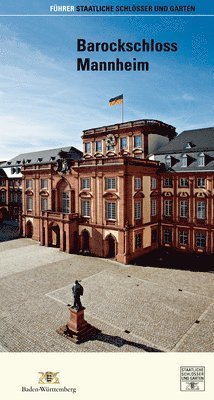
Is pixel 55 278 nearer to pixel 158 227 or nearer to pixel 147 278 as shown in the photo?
→ pixel 147 278

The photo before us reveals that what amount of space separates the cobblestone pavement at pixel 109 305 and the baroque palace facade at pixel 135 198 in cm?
364

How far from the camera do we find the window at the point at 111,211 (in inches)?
1129

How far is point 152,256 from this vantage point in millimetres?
30078

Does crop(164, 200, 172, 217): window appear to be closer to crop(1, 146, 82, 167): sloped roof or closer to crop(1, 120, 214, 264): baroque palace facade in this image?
crop(1, 120, 214, 264): baroque palace facade

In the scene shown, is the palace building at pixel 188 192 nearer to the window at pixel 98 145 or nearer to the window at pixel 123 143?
the window at pixel 123 143

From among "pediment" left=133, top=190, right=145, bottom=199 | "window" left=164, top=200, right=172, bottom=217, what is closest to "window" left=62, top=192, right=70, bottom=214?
"pediment" left=133, top=190, right=145, bottom=199

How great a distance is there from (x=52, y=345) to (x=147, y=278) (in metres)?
11.6

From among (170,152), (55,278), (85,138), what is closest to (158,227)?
(170,152)

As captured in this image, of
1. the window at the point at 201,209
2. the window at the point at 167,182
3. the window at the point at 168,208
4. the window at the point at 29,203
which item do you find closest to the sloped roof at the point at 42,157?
the window at the point at 29,203

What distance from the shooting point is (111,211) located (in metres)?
28.9

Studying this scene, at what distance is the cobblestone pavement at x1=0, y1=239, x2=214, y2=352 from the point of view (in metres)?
13.9
